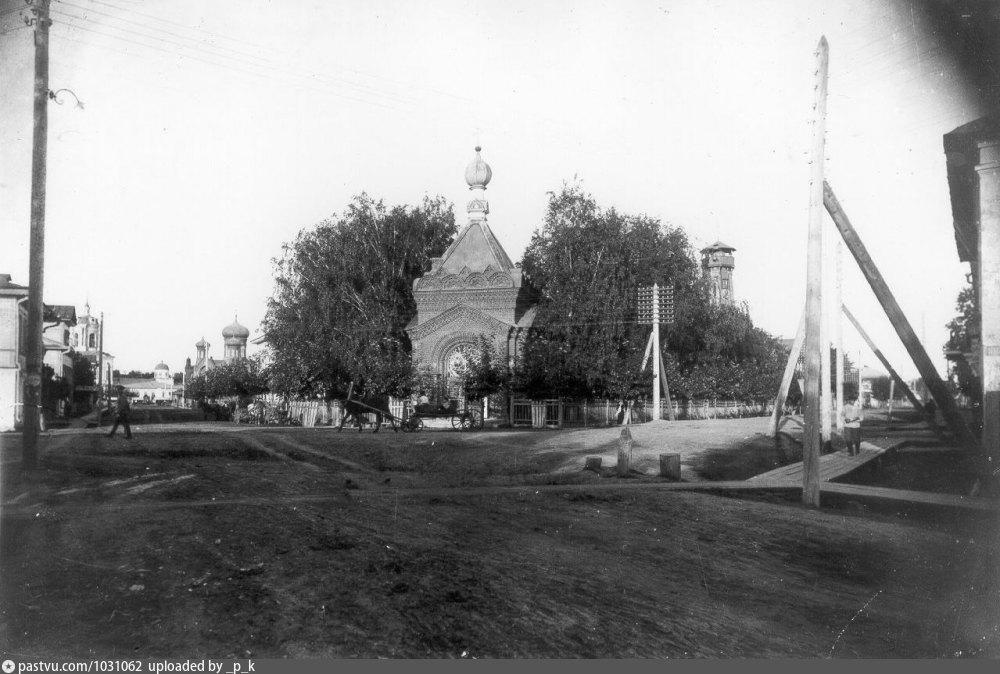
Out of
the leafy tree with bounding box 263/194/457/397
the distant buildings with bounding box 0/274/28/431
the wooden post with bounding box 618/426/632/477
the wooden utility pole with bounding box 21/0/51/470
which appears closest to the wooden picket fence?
the leafy tree with bounding box 263/194/457/397

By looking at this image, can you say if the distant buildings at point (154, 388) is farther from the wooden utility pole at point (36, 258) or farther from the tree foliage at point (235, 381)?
the wooden utility pole at point (36, 258)

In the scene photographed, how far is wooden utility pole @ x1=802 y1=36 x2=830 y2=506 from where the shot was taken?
34.8ft

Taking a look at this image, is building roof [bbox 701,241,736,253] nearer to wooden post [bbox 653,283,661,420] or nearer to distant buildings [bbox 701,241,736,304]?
distant buildings [bbox 701,241,736,304]

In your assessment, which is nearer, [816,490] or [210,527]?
[210,527]

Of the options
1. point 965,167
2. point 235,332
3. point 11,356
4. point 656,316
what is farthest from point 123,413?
point 235,332

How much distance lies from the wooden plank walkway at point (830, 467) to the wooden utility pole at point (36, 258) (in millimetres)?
11365

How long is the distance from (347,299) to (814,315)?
30139 mm

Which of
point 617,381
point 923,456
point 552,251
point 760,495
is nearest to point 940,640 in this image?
point 760,495

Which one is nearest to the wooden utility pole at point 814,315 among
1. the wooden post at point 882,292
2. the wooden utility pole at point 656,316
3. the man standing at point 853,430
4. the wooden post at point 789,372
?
the wooden post at point 882,292

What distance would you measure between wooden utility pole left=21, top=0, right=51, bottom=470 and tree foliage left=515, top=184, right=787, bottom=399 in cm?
2157

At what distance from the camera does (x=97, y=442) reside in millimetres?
17938

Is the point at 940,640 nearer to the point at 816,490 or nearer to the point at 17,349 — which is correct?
the point at 816,490

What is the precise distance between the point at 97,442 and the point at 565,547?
14.5 m

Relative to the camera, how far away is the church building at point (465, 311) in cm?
3416
